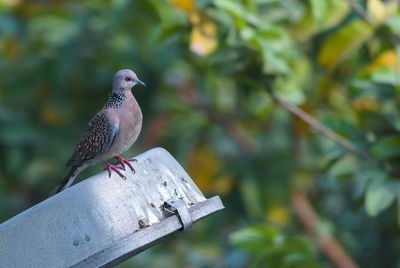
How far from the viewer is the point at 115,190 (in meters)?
2.96

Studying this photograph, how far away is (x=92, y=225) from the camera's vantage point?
282cm

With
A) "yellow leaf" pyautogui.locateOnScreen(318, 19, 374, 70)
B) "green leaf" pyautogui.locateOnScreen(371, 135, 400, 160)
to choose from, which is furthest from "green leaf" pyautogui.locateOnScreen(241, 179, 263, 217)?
"green leaf" pyautogui.locateOnScreen(371, 135, 400, 160)

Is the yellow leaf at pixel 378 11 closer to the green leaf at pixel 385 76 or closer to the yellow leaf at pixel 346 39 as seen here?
the yellow leaf at pixel 346 39

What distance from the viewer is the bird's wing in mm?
3648

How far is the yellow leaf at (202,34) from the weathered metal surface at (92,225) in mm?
1752

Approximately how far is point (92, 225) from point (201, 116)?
4.28 metres

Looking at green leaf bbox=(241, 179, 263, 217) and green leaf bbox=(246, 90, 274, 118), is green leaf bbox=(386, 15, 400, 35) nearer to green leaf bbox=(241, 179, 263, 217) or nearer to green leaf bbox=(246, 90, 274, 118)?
green leaf bbox=(246, 90, 274, 118)

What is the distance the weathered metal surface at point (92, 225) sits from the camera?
2736 millimetres

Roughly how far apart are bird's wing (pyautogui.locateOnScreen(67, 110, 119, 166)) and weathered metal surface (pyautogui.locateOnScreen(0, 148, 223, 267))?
626mm

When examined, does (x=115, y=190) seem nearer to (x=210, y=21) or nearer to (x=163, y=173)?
(x=163, y=173)

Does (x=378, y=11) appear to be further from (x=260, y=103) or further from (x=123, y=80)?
(x=123, y=80)

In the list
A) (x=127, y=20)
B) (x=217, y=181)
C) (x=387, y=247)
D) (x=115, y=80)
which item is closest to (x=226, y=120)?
(x=217, y=181)

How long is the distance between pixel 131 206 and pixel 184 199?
27 centimetres

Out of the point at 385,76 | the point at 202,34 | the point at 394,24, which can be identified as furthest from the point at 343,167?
the point at 202,34
